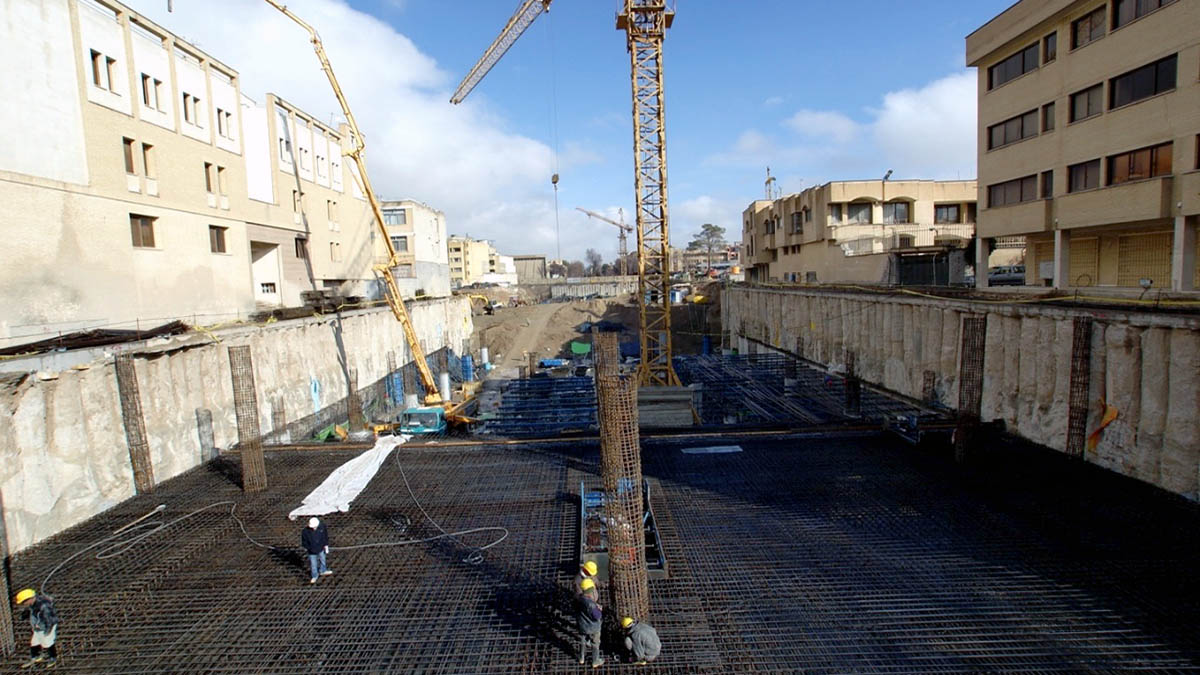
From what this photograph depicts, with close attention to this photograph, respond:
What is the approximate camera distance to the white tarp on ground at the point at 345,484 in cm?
1015

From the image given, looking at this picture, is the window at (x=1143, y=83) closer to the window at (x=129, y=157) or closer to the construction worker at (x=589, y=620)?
the construction worker at (x=589, y=620)

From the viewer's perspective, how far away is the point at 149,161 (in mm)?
21641

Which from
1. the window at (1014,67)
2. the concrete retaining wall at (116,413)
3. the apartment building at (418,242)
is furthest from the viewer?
the apartment building at (418,242)

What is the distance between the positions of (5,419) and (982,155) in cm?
3160

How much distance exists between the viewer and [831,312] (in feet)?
90.4

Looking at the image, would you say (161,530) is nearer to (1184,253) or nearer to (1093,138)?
(1184,253)

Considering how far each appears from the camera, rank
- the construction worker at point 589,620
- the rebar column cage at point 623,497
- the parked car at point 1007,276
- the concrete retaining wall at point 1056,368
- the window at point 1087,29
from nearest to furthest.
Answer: the construction worker at point 589,620
the rebar column cage at point 623,497
the concrete retaining wall at point 1056,368
the window at point 1087,29
the parked car at point 1007,276

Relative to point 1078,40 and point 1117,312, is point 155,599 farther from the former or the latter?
point 1078,40

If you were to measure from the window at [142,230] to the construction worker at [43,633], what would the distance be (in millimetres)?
18814

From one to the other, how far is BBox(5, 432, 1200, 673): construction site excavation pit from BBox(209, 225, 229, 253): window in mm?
17549

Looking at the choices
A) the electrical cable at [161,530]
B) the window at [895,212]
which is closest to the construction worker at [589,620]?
the electrical cable at [161,530]

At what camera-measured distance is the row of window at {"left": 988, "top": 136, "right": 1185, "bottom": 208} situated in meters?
17.7

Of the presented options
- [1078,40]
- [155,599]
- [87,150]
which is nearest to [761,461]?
[155,599]

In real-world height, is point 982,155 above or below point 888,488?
above
